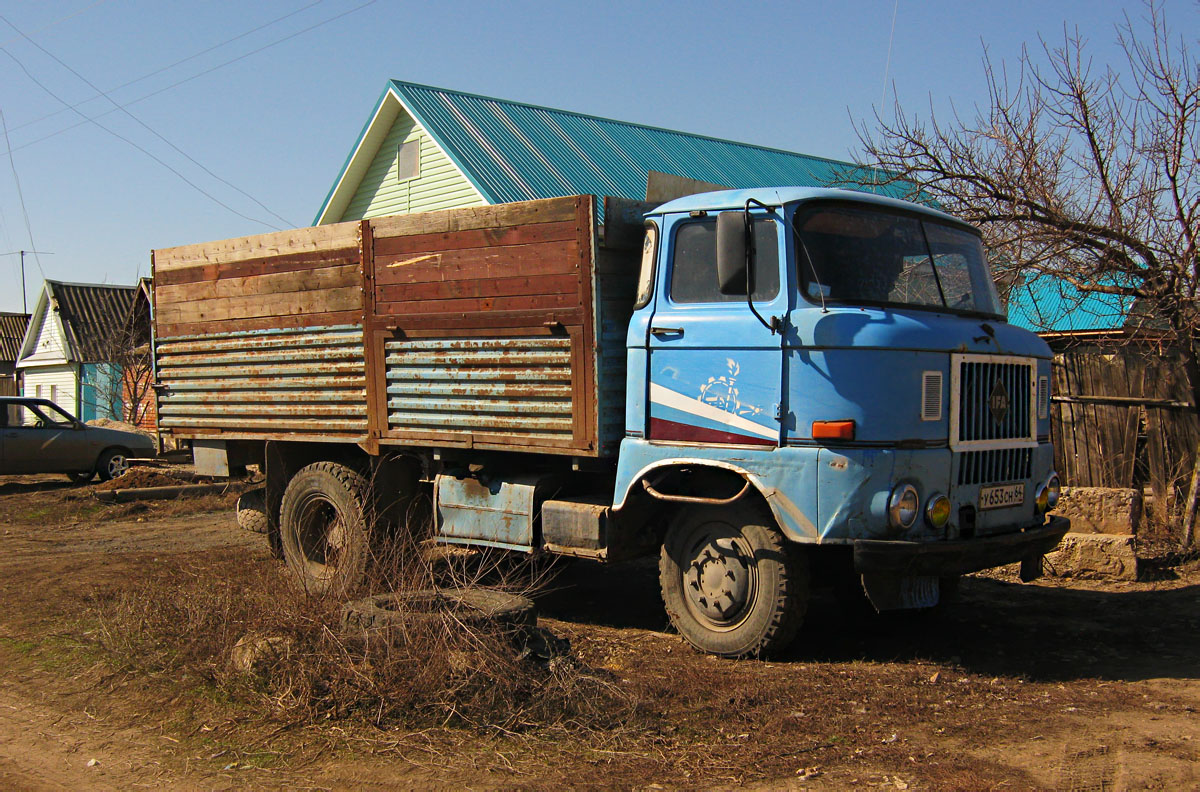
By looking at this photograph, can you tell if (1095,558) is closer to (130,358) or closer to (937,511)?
(937,511)

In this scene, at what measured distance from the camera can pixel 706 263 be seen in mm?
5977

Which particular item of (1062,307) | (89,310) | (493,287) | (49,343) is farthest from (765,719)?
(49,343)

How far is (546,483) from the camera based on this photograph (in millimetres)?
6816

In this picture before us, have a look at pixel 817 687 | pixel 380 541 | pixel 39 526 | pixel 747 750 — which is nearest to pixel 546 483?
pixel 380 541

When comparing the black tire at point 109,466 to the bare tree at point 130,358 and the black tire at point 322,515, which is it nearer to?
the bare tree at point 130,358

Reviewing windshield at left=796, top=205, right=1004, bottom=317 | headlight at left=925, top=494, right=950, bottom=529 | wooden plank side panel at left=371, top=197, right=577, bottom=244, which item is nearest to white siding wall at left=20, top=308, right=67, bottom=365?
wooden plank side panel at left=371, top=197, right=577, bottom=244

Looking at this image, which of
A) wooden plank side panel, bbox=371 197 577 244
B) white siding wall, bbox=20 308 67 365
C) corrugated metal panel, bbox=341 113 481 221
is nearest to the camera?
wooden plank side panel, bbox=371 197 577 244

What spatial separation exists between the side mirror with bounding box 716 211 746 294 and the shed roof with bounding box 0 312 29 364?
44563 mm

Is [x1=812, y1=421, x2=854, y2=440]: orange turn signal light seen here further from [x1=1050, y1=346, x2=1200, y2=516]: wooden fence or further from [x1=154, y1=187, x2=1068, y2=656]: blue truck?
[x1=1050, y1=346, x2=1200, y2=516]: wooden fence

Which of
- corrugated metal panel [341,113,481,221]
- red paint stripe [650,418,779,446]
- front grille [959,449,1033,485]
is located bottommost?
front grille [959,449,1033,485]

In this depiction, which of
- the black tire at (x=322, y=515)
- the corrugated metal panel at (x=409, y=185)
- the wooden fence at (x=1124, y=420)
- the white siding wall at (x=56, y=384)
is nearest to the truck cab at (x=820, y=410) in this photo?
the black tire at (x=322, y=515)

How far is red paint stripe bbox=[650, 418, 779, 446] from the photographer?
221 inches

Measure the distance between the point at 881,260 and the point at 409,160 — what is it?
14383 millimetres

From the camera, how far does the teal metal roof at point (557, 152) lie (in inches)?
675
